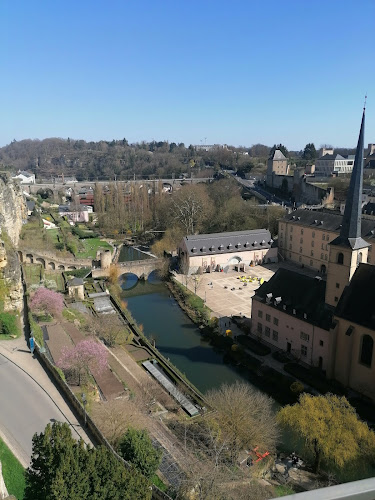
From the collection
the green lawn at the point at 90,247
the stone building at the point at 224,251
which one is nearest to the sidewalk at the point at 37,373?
the stone building at the point at 224,251

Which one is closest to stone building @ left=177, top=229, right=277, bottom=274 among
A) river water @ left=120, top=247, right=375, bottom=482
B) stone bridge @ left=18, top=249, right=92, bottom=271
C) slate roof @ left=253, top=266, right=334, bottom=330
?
river water @ left=120, top=247, right=375, bottom=482

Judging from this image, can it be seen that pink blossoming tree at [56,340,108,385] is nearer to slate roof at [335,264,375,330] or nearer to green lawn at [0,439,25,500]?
green lawn at [0,439,25,500]

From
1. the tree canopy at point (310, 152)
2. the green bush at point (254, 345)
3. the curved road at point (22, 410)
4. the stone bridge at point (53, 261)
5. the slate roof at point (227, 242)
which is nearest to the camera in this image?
the curved road at point (22, 410)

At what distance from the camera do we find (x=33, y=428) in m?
13.8

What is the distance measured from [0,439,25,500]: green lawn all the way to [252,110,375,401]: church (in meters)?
17.1

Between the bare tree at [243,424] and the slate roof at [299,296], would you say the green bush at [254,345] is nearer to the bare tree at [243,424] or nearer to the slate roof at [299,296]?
the slate roof at [299,296]

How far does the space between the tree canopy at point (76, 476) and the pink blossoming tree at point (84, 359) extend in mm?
9502

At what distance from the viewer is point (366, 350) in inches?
838

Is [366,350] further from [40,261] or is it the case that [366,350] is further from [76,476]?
[40,261]

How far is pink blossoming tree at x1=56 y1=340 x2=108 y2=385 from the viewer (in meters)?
19.4

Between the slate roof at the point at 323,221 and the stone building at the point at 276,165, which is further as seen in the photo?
the stone building at the point at 276,165

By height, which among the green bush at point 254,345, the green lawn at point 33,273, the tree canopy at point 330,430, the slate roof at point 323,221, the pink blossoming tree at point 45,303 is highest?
the slate roof at point 323,221

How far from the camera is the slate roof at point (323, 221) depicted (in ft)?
135

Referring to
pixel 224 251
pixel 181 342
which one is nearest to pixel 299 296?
pixel 181 342
